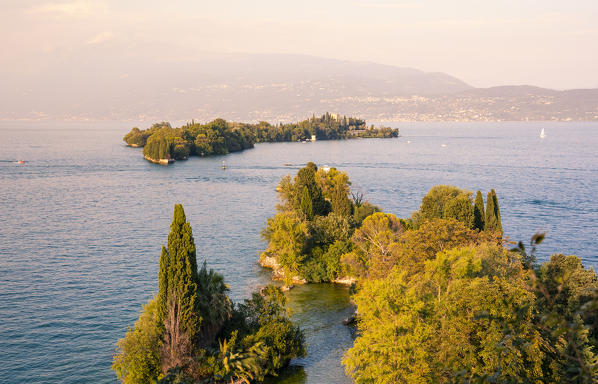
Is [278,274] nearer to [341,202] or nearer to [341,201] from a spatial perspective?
[341,202]

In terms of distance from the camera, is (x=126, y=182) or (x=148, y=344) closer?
(x=148, y=344)

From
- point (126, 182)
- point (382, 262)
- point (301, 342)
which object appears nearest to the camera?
point (301, 342)

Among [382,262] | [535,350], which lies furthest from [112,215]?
[535,350]

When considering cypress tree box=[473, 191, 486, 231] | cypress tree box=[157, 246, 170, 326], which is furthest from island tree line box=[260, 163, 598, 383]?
cypress tree box=[473, 191, 486, 231]

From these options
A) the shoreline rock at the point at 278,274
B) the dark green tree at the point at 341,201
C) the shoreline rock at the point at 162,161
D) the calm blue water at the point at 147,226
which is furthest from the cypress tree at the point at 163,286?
the shoreline rock at the point at 162,161

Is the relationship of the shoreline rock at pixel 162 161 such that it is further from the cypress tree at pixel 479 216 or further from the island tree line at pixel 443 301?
the cypress tree at pixel 479 216

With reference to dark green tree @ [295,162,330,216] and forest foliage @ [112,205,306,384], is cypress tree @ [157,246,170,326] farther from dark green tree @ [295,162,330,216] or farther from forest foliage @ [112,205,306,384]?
dark green tree @ [295,162,330,216]

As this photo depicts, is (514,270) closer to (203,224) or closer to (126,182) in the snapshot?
(203,224)
